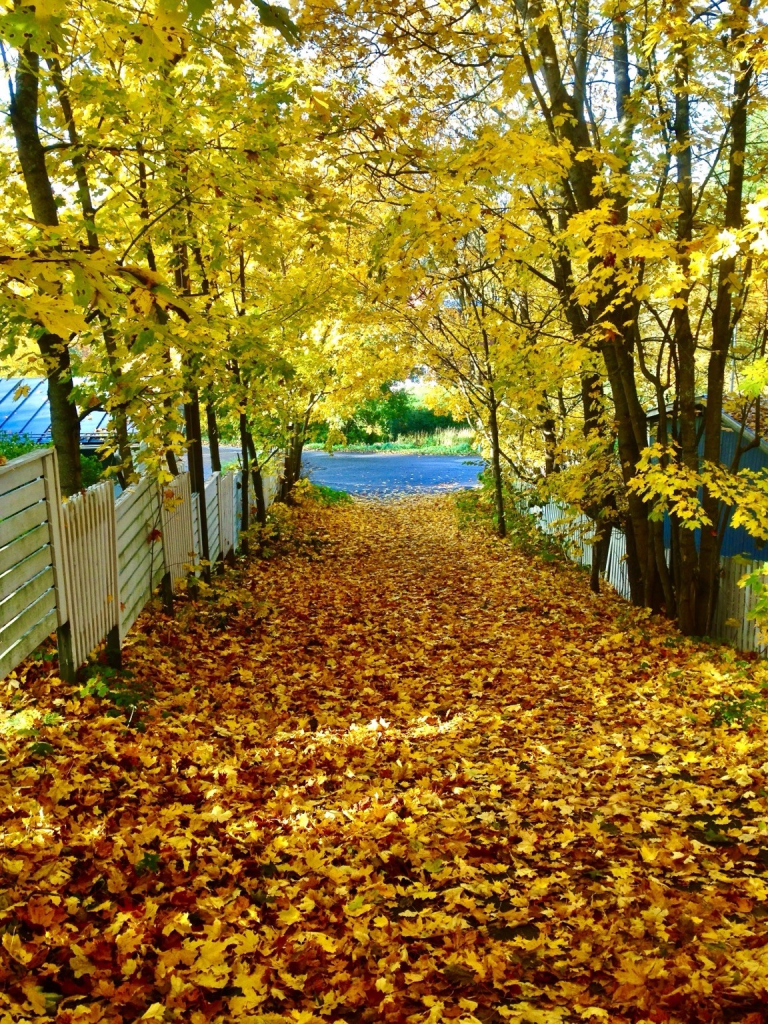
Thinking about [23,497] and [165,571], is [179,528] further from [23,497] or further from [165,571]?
[23,497]

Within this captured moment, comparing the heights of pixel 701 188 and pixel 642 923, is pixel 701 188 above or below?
above

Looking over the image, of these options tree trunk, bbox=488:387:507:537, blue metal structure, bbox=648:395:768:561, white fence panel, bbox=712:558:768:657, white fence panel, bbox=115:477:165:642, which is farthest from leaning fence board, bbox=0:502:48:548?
tree trunk, bbox=488:387:507:537

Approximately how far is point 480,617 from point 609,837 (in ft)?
18.9

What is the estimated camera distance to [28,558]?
3.97 metres

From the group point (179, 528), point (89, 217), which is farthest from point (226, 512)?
point (89, 217)

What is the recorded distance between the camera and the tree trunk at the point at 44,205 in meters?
5.51

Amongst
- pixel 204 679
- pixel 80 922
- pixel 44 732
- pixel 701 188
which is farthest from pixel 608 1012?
pixel 701 188

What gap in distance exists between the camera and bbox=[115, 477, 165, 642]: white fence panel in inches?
236

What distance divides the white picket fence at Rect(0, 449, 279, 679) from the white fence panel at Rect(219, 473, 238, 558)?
11.7ft

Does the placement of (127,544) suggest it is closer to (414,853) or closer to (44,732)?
(44,732)

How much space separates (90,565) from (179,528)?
134 inches

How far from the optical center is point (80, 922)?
9.12ft

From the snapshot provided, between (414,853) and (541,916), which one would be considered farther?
(414,853)

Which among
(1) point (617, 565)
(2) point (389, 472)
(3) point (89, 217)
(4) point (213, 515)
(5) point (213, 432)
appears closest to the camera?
(3) point (89, 217)
